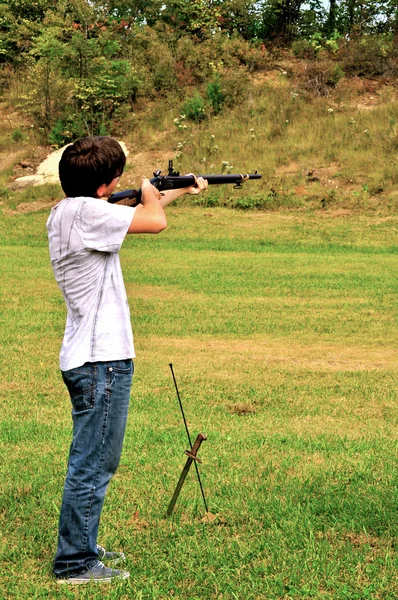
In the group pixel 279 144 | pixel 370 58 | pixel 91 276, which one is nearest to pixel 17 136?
pixel 279 144

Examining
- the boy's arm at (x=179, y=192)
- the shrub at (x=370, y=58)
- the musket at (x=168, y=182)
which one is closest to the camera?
the musket at (x=168, y=182)

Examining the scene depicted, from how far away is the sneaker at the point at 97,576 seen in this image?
359 centimetres

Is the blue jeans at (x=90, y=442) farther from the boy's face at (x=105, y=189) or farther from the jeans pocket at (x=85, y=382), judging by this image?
the boy's face at (x=105, y=189)

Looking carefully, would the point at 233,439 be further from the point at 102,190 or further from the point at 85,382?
the point at 102,190

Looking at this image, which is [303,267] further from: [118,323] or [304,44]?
[304,44]

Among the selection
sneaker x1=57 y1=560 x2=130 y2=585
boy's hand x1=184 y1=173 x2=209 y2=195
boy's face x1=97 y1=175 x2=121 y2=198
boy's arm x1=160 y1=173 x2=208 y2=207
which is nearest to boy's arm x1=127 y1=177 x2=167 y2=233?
boy's face x1=97 y1=175 x2=121 y2=198

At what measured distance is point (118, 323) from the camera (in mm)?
3498

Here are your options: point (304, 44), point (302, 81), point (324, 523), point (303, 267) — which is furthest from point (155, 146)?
point (324, 523)

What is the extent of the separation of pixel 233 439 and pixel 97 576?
2.28 m

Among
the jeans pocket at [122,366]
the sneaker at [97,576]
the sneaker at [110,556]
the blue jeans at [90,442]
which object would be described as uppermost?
the jeans pocket at [122,366]

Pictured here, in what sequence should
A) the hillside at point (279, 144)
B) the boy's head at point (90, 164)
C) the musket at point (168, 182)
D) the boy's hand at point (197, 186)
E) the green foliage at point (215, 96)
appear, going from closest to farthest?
1. the boy's head at point (90, 164)
2. the musket at point (168, 182)
3. the boy's hand at point (197, 186)
4. the hillside at point (279, 144)
5. the green foliage at point (215, 96)

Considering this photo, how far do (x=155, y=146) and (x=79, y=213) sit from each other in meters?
23.6

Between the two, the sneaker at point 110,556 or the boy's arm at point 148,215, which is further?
the sneaker at point 110,556

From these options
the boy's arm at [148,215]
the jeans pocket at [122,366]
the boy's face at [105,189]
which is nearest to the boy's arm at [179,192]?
the boy's arm at [148,215]
